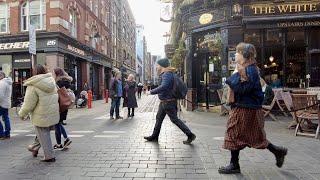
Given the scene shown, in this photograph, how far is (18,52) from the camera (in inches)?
991

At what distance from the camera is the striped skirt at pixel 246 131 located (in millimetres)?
5891

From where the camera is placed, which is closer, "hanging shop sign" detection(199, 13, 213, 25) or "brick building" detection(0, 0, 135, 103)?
"hanging shop sign" detection(199, 13, 213, 25)

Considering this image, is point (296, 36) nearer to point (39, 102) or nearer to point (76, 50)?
point (39, 102)

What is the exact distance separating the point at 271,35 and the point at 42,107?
10772mm

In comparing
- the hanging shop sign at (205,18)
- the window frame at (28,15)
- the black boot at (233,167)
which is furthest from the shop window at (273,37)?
the window frame at (28,15)

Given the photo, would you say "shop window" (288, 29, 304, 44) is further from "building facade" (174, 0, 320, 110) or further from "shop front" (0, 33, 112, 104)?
"shop front" (0, 33, 112, 104)

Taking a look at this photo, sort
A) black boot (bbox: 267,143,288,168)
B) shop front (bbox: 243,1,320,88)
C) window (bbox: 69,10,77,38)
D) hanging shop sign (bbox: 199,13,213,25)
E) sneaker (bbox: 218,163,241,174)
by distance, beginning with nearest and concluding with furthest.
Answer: sneaker (bbox: 218,163,241,174) < black boot (bbox: 267,143,288,168) < shop front (bbox: 243,1,320,88) < hanging shop sign (bbox: 199,13,213,25) < window (bbox: 69,10,77,38)

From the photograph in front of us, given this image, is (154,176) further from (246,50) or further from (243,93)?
(246,50)

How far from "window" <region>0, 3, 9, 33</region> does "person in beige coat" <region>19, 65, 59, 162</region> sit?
20.3 m

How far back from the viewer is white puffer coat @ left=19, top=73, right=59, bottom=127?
7.03 m

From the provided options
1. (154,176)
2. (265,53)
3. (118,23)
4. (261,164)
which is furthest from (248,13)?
(118,23)

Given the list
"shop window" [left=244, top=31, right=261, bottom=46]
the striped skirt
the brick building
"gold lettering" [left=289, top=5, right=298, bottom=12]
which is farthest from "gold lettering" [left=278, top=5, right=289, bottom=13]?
the brick building

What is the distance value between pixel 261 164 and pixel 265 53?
9658 mm

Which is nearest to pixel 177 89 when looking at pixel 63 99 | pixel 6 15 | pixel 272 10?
pixel 63 99
